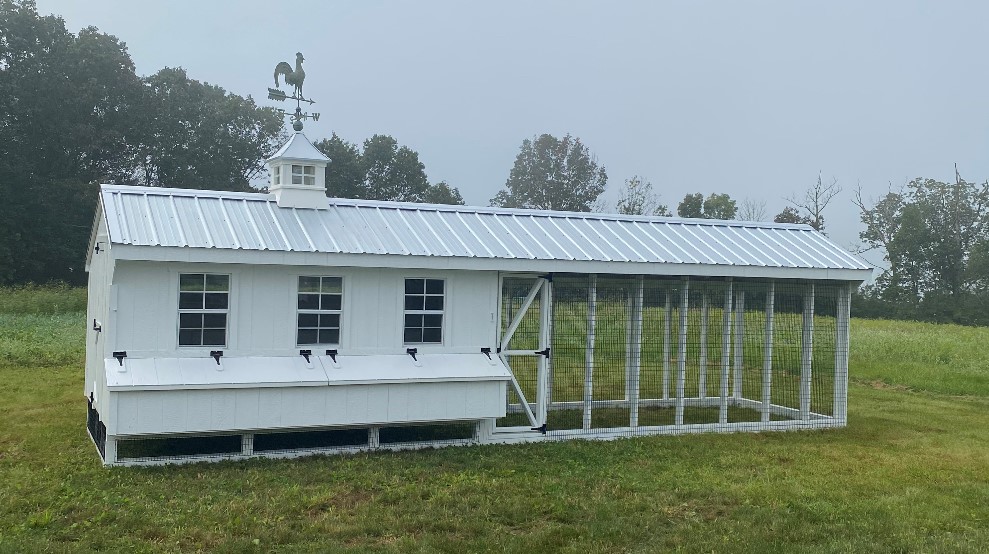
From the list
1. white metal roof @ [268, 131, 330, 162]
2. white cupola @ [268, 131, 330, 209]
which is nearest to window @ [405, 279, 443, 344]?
white cupola @ [268, 131, 330, 209]

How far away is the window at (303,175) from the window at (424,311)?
2197 millimetres

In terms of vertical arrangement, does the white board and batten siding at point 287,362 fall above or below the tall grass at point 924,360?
above

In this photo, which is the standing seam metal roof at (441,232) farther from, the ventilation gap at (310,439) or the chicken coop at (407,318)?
the ventilation gap at (310,439)

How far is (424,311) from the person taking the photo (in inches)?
432

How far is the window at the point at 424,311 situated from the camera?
10922 millimetres

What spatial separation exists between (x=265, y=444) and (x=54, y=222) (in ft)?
100

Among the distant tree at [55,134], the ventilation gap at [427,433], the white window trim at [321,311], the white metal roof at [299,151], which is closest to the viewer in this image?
the white window trim at [321,311]

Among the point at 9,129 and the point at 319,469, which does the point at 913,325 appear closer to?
the point at 319,469

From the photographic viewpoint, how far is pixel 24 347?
1866 centimetres

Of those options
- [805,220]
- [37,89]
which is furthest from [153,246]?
[805,220]

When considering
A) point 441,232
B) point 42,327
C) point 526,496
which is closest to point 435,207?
point 441,232

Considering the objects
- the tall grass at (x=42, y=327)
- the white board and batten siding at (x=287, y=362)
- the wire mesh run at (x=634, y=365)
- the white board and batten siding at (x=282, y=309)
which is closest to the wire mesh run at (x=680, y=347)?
the wire mesh run at (x=634, y=365)

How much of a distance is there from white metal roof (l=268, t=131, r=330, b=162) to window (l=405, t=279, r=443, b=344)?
2326 mm

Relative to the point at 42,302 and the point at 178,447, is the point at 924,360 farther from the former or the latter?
the point at 42,302
